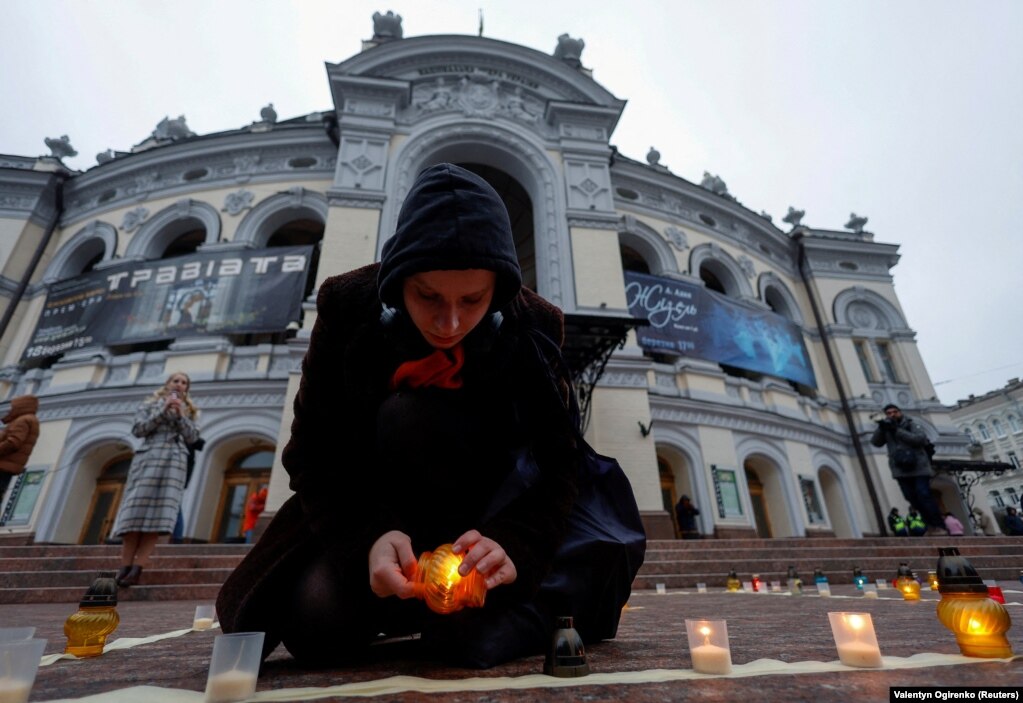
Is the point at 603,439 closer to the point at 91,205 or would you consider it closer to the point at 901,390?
the point at 901,390

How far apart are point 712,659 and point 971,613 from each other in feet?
2.32

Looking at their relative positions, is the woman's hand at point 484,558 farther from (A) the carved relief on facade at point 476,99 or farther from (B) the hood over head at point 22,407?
(A) the carved relief on facade at point 476,99

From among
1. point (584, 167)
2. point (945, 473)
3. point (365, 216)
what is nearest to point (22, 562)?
point (365, 216)

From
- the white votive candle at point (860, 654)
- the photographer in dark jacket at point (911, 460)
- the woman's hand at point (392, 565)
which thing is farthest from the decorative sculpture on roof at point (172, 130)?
the photographer in dark jacket at point (911, 460)

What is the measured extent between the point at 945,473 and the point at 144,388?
2164 centimetres

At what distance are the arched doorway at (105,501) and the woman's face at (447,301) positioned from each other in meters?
12.8

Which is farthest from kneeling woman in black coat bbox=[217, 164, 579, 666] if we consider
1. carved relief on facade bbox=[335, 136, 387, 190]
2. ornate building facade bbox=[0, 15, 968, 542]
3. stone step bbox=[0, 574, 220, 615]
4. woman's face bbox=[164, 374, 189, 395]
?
carved relief on facade bbox=[335, 136, 387, 190]

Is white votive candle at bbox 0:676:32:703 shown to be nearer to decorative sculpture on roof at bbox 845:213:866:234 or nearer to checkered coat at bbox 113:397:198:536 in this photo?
checkered coat at bbox 113:397:198:536

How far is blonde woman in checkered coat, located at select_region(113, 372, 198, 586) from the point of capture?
13.9ft

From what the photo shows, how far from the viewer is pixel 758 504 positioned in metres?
13.0

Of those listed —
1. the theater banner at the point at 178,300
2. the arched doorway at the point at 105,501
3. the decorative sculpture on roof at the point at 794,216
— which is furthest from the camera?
the decorative sculpture on roof at the point at 794,216

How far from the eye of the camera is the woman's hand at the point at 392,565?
109 centimetres

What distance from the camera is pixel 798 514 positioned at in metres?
12.2

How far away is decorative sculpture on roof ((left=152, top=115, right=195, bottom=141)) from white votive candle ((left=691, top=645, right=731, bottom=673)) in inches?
778
